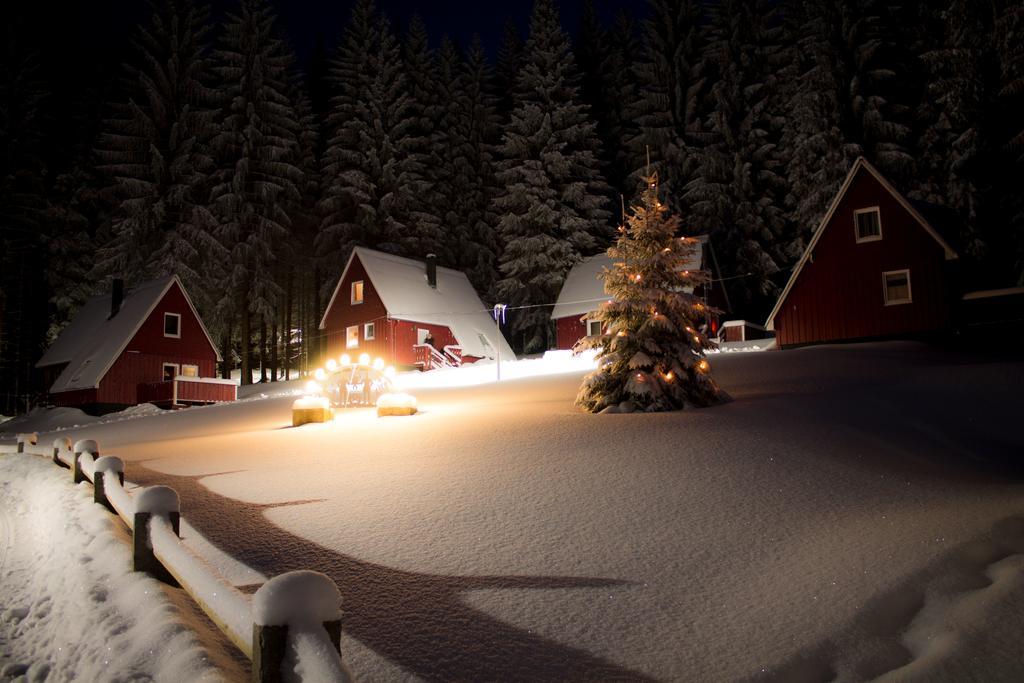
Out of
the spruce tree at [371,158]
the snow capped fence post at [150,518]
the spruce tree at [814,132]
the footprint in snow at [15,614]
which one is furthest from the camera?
the spruce tree at [371,158]

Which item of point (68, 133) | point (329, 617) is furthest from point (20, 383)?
point (329, 617)

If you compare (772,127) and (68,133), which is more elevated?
(68,133)

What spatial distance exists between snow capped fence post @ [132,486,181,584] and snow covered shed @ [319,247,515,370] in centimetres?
3070

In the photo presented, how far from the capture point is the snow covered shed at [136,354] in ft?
107

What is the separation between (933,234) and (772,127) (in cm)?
2148

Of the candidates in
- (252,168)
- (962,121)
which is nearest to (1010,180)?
(962,121)

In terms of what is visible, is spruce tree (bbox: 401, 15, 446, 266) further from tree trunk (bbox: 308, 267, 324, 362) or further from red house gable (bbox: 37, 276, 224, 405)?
red house gable (bbox: 37, 276, 224, 405)

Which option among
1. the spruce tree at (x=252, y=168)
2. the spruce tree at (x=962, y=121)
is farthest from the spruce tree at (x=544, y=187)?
the spruce tree at (x=962, y=121)

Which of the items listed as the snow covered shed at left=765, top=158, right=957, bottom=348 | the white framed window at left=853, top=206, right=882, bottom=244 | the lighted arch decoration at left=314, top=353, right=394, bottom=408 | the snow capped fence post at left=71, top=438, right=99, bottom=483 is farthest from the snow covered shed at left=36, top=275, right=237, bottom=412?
the white framed window at left=853, top=206, right=882, bottom=244

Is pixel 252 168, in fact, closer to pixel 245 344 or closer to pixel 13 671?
pixel 245 344

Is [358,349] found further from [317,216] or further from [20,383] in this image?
[20,383]

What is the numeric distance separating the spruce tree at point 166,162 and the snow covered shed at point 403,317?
823cm

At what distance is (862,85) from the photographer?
35.1 metres

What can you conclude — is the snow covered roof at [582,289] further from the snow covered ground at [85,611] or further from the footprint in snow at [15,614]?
the footprint in snow at [15,614]
